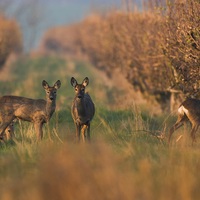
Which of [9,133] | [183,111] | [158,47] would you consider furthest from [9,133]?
[158,47]

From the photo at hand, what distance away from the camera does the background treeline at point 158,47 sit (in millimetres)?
13477

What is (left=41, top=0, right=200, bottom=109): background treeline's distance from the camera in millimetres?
13477

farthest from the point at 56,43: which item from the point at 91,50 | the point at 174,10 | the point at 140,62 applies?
the point at 174,10

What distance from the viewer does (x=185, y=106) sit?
12531 millimetres

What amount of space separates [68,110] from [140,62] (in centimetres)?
356

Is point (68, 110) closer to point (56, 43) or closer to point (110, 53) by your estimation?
point (110, 53)

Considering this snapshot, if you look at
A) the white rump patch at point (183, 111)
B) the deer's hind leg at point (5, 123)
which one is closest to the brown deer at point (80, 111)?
the deer's hind leg at point (5, 123)

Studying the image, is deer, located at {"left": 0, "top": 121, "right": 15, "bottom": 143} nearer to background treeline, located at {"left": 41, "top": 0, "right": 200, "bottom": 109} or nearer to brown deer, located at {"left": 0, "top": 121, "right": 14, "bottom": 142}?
brown deer, located at {"left": 0, "top": 121, "right": 14, "bottom": 142}

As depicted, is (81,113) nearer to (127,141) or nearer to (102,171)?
(127,141)

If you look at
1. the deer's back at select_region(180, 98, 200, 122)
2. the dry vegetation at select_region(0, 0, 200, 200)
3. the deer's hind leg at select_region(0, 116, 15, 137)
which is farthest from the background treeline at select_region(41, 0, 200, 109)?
the deer's hind leg at select_region(0, 116, 15, 137)

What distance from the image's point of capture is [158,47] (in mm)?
16812

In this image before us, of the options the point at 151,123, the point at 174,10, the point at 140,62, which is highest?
the point at 174,10

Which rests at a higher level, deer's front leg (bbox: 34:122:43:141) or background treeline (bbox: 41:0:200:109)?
background treeline (bbox: 41:0:200:109)

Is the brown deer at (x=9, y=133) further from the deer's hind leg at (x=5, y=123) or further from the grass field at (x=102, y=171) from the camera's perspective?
the grass field at (x=102, y=171)
